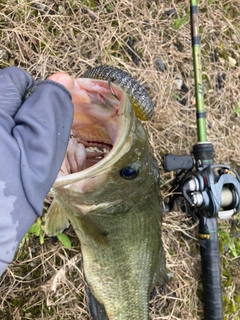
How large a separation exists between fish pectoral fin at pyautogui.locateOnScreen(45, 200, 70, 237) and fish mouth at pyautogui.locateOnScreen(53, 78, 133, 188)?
448 mm

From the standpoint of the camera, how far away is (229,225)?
10.7ft

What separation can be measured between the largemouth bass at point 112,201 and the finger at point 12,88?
220mm

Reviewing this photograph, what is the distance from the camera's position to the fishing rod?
2418mm

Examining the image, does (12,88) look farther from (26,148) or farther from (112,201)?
(112,201)

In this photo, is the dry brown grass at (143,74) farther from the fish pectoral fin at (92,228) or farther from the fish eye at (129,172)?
the fish eye at (129,172)

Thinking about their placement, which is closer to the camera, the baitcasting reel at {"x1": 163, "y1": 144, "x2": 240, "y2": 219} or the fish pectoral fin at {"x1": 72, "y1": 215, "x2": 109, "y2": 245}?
the fish pectoral fin at {"x1": 72, "y1": 215, "x2": 109, "y2": 245}

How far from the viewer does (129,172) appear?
1.67 metres

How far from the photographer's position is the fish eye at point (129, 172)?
5.42ft

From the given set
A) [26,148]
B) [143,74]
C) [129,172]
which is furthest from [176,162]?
[26,148]

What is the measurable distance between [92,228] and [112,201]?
0.96 feet

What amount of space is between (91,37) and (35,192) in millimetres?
1777

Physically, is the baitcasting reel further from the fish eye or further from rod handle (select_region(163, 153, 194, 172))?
the fish eye

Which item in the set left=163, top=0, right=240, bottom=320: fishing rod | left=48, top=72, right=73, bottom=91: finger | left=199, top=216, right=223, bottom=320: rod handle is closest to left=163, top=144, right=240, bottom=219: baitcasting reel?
left=163, top=0, right=240, bottom=320: fishing rod

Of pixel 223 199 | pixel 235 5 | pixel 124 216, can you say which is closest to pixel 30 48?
pixel 124 216
